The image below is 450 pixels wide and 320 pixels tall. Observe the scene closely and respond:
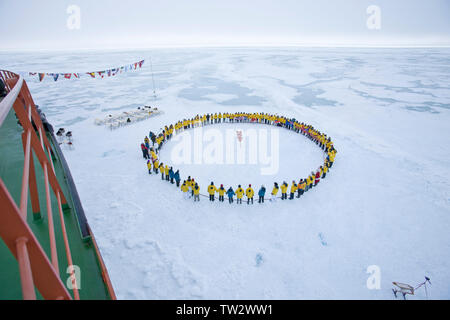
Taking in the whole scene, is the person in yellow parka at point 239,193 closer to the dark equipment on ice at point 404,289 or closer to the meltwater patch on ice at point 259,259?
the meltwater patch on ice at point 259,259

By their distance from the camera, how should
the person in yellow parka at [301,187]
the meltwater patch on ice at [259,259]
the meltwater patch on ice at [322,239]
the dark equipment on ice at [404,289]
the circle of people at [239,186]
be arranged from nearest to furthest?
the dark equipment on ice at [404,289], the meltwater patch on ice at [259,259], the meltwater patch on ice at [322,239], the circle of people at [239,186], the person in yellow parka at [301,187]

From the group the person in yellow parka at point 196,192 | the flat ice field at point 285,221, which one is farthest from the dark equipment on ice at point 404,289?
the person in yellow parka at point 196,192

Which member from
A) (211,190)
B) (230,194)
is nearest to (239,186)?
(230,194)

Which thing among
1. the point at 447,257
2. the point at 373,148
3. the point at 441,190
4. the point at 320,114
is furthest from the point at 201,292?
the point at 320,114

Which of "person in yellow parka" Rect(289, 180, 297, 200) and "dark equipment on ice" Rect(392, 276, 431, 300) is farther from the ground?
"person in yellow parka" Rect(289, 180, 297, 200)

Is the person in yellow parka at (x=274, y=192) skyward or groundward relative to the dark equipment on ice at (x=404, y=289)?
skyward

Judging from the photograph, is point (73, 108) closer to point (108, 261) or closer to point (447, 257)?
point (108, 261)

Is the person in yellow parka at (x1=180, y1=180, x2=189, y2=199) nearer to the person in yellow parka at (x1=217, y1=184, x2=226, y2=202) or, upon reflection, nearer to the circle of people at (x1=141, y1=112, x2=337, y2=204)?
the circle of people at (x1=141, y1=112, x2=337, y2=204)

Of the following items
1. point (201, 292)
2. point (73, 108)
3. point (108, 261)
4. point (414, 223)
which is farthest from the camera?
point (73, 108)

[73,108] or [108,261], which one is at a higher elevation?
[73,108]

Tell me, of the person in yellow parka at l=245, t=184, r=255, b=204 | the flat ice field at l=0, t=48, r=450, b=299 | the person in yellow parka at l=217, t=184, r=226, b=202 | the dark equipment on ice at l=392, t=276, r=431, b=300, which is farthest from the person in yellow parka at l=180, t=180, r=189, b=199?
the dark equipment on ice at l=392, t=276, r=431, b=300
